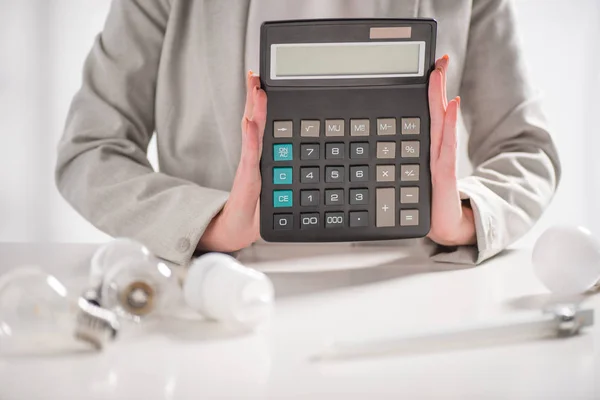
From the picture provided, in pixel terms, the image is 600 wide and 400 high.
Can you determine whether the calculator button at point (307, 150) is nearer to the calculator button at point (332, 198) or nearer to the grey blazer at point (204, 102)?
the calculator button at point (332, 198)

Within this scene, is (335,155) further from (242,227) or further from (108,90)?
(108,90)

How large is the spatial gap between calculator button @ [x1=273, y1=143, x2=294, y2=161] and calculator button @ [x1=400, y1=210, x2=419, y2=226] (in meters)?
0.10

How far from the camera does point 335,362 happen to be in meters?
0.38

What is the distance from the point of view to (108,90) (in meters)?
0.78

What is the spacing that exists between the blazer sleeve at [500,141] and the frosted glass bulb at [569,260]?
0.10 meters

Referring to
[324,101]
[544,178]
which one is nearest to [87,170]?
[324,101]

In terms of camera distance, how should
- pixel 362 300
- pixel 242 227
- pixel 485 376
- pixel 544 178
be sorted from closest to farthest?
pixel 485 376 < pixel 362 300 < pixel 242 227 < pixel 544 178

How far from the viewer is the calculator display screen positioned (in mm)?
569

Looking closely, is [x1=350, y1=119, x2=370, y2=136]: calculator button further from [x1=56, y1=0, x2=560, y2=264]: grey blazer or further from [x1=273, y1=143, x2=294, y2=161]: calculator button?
[x1=56, y1=0, x2=560, y2=264]: grey blazer

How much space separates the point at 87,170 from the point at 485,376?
18.6 inches

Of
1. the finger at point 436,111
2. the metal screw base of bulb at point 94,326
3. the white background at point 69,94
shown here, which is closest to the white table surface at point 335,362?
the metal screw base of bulb at point 94,326

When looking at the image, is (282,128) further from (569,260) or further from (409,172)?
(569,260)

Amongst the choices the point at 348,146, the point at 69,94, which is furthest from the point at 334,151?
the point at 69,94

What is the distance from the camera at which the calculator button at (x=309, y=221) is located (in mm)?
592
